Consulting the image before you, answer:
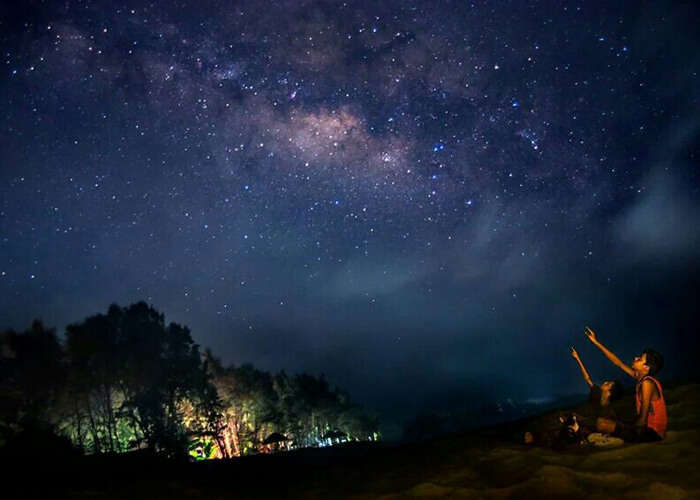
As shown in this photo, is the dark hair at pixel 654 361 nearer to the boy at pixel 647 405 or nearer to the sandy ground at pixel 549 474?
the boy at pixel 647 405

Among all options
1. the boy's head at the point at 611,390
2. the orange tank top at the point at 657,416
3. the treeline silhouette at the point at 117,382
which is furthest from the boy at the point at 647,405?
the treeline silhouette at the point at 117,382

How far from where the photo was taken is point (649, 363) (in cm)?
693

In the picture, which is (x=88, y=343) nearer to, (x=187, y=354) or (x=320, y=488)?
(x=187, y=354)

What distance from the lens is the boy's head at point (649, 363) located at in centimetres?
690

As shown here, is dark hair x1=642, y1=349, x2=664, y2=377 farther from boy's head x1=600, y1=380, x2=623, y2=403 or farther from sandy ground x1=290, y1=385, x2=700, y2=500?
boy's head x1=600, y1=380, x2=623, y2=403

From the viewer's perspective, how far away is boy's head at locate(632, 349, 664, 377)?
6898 millimetres

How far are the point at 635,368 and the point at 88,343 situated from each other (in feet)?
142

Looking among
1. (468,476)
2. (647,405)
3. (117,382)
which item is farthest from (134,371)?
(647,405)

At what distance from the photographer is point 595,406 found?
493 inches

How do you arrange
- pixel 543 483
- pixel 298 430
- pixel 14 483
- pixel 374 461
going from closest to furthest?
1. pixel 543 483
2. pixel 14 483
3. pixel 374 461
4. pixel 298 430

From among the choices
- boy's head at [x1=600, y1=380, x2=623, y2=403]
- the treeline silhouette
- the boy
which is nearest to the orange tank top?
the boy

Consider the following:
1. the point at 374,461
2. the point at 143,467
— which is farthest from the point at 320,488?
the point at 143,467

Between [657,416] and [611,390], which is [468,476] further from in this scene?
[611,390]

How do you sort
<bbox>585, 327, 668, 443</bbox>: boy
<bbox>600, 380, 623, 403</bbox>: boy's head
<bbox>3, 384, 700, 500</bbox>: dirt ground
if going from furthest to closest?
1. <bbox>600, 380, 623, 403</bbox>: boy's head
2. <bbox>585, 327, 668, 443</bbox>: boy
3. <bbox>3, 384, 700, 500</bbox>: dirt ground
